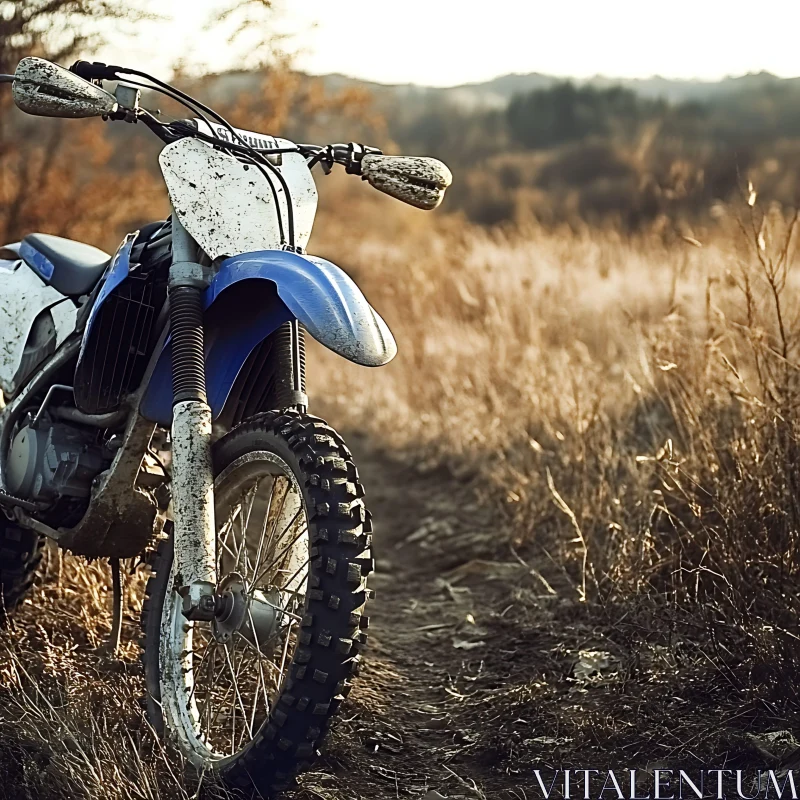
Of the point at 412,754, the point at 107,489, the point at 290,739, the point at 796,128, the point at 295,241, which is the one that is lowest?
the point at 412,754

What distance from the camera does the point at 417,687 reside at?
3496 millimetres

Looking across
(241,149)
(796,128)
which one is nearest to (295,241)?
(241,149)

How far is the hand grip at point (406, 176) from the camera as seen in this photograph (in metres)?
2.93

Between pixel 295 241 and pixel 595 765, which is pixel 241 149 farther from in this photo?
pixel 595 765

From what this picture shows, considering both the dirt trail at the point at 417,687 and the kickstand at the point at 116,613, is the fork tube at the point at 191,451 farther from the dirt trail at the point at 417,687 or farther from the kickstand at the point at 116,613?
the kickstand at the point at 116,613

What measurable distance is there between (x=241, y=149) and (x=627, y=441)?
2.83 meters

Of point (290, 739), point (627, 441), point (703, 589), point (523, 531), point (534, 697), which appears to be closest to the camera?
point (290, 739)

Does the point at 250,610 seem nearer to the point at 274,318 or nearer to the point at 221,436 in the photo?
the point at 221,436

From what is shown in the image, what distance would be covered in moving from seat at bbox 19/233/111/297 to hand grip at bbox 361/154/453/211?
0.93 metres

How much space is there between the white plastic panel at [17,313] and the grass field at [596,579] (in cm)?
74

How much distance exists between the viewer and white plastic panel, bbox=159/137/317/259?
8.99 feet

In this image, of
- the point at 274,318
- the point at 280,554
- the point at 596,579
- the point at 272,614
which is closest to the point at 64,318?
the point at 274,318

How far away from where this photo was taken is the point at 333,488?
2.49 meters

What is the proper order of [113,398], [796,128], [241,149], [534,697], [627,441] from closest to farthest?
[241,149] < [113,398] < [534,697] < [627,441] < [796,128]
